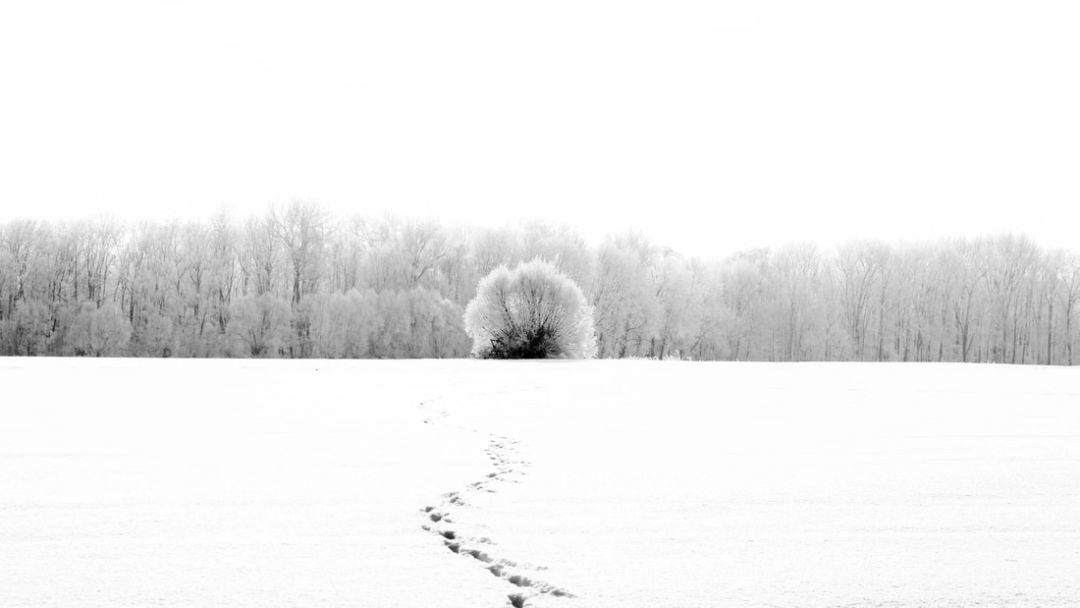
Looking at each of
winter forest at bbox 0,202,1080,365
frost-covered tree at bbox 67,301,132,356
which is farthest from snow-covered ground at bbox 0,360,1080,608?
frost-covered tree at bbox 67,301,132,356

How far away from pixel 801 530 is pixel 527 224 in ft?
158

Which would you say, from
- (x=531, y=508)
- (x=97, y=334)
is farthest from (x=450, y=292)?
(x=531, y=508)

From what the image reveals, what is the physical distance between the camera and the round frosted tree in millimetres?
28562

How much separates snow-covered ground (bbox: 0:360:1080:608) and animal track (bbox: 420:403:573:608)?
0.7 inches

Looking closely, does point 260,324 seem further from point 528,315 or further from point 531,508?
point 531,508

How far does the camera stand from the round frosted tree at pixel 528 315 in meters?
28.6

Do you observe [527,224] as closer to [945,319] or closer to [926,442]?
[945,319]

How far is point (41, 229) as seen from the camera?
149 ft

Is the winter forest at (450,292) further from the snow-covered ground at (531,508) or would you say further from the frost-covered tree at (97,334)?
the snow-covered ground at (531,508)

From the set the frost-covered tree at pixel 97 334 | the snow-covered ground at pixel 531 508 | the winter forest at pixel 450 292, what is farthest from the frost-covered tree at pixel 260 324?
the snow-covered ground at pixel 531 508

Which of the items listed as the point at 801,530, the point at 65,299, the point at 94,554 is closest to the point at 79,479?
the point at 94,554

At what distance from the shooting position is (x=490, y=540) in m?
3.87

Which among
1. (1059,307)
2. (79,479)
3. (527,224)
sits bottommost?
(79,479)

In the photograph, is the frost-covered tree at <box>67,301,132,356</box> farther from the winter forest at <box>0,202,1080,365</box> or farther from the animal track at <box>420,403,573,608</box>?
the animal track at <box>420,403,573,608</box>
